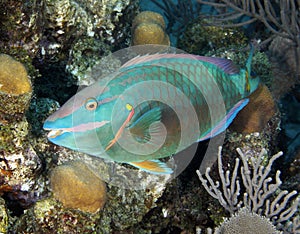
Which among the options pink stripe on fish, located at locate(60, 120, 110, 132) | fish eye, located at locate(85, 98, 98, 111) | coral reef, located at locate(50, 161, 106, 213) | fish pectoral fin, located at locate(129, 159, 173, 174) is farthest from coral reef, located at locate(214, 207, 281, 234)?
fish eye, located at locate(85, 98, 98, 111)

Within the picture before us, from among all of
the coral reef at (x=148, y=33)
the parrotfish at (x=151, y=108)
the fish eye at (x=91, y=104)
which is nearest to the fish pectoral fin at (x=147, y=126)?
the parrotfish at (x=151, y=108)

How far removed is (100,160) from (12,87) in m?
1.02

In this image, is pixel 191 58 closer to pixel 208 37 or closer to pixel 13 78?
pixel 13 78

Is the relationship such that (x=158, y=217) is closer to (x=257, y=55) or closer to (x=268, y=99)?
(x=268, y=99)

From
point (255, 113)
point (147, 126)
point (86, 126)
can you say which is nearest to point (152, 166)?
point (147, 126)

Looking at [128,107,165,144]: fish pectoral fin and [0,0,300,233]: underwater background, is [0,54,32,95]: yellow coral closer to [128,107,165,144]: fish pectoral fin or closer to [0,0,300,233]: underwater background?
[0,0,300,233]: underwater background

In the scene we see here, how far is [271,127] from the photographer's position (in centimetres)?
380

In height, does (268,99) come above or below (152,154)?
below

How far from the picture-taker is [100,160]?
9.82ft

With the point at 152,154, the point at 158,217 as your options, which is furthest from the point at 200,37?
the point at 152,154

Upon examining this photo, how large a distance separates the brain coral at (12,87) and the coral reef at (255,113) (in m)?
2.16

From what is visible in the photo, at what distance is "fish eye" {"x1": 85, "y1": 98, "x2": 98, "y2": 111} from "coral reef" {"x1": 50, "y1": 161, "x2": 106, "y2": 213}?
881mm

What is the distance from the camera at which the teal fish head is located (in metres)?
1.87

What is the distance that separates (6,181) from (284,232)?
7.97 ft
